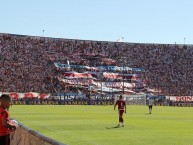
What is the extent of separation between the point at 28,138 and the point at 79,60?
3636 inches

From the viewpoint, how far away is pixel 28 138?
1070 cm

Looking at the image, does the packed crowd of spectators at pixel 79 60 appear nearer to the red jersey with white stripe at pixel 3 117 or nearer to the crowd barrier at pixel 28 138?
the crowd barrier at pixel 28 138

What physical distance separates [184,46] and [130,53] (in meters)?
15.3

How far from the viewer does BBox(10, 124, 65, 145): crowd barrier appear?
810 centimetres

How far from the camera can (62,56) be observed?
334 ft

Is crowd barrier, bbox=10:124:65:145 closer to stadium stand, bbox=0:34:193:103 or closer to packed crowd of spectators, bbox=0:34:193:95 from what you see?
packed crowd of spectators, bbox=0:34:193:95

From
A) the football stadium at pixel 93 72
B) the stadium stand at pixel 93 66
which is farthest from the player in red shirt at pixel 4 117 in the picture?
the stadium stand at pixel 93 66

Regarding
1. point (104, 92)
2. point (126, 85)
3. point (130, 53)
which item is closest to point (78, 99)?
point (104, 92)

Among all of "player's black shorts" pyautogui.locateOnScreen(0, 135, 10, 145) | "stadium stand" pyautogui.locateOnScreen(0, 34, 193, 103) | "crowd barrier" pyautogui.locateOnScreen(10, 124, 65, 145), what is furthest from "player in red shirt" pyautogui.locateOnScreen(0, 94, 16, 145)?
"stadium stand" pyautogui.locateOnScreen(0, 34, 193, 103)

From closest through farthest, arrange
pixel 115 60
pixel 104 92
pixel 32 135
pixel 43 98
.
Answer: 1. pixel 32 135
2. pixel 43 98
3. pixel 104 92
4. pixel 115 60

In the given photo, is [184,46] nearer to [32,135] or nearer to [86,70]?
[86,70]

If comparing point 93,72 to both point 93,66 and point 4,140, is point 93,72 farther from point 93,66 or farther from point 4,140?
point 4,140

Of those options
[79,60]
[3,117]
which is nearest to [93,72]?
[79,60]

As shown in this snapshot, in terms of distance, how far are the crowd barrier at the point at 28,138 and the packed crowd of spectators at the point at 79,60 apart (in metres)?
71.5
